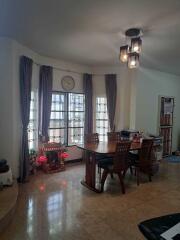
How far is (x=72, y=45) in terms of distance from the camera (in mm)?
3881

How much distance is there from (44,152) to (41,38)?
257 cm

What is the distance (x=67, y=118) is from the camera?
17.9 feet

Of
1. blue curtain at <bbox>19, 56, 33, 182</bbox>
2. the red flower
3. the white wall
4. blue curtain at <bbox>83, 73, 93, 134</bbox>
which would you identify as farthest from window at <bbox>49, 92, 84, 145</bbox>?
the white wall

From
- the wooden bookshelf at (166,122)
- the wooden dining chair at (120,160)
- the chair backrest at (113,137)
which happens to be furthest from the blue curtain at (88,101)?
the wooden bookshelf at (166,122)

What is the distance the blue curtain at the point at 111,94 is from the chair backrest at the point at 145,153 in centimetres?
171

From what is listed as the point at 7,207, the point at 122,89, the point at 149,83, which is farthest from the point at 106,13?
the point at 149,83

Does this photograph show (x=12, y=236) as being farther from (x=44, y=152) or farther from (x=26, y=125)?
(x=44, y=152)

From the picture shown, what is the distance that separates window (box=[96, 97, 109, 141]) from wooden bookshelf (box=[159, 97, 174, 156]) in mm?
1919

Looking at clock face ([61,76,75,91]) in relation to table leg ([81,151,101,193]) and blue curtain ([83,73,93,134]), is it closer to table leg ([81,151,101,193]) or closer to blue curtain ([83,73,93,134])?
blue curtain ([83,73,93,134])

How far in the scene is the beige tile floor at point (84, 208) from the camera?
2.43 metres

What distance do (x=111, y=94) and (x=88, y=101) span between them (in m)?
0.69

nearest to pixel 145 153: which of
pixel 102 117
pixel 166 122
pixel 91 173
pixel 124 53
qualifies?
pixel 91 173

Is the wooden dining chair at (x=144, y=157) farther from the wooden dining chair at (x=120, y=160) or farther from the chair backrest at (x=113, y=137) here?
the chair backrest at (x=113, y=137)

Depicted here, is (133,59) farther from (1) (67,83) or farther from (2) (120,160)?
(1) (67,83)
